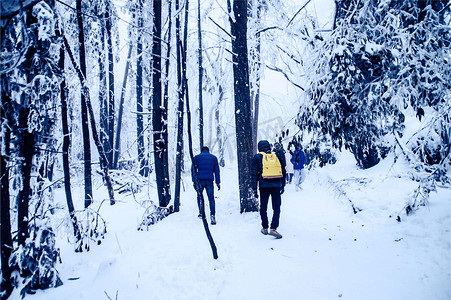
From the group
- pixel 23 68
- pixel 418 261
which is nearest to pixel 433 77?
pixel 418 261

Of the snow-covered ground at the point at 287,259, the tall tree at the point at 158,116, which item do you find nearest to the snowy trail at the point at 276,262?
the snow-covered ground at the point at 287,259

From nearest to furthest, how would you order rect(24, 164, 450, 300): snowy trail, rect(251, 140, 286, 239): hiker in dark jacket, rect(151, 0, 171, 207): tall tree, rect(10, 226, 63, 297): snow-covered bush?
rect(24, 164, 450, 300): snowy trail → rect(10, 226, 63, 297): snow-covered bush → rect(251, 140, 286, 239): hiker in dark jacket → rect(151, 0, 171, 207): tall tree

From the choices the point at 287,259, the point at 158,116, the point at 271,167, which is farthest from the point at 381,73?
the point at 158,116

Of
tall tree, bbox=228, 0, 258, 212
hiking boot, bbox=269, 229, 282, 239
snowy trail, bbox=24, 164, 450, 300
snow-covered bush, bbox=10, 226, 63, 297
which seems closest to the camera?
snowy trail, bbox=24, 164, 450, 300

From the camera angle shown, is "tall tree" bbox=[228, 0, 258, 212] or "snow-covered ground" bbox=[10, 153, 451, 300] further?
"tall tree" bbox=[228, 0, 258, 212]

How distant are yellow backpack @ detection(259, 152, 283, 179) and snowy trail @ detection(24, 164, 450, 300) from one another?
4.10 feet

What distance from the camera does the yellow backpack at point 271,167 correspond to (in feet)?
15.4

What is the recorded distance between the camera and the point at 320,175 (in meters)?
11.5

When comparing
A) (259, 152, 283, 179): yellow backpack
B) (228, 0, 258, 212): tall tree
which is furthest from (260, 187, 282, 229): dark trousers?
(228, 0, 258, 212): tall tree

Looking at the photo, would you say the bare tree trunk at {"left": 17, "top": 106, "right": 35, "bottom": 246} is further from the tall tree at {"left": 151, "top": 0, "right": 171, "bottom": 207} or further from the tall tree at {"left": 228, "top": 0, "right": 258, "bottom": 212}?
the tall tree at {"left": 228, "top": 0, "right": 258, "bottom": 212}

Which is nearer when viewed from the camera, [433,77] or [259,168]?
[433,77]

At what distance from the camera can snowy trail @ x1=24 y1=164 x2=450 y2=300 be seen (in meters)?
2.99

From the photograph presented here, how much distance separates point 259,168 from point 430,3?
3.52 meters

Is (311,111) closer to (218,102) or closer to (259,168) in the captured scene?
(259,168)
